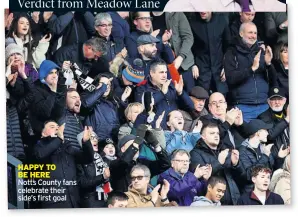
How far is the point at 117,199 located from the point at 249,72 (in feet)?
3.27

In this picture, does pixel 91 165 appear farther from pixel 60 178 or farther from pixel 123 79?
pixel 123 79

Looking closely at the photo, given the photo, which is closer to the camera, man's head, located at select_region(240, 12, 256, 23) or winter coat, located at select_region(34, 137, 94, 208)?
winter coat, located at select_region(34, 137, 94, 208)

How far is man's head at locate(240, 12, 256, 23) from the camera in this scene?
13.6 ft

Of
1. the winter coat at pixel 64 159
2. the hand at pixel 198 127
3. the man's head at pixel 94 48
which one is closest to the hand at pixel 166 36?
A: the man's head at pixel 94 48

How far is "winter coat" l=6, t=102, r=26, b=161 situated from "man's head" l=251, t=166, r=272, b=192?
125 cm

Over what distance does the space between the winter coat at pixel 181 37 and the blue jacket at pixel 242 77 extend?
0.69 feet

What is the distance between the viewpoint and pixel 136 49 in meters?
4.09

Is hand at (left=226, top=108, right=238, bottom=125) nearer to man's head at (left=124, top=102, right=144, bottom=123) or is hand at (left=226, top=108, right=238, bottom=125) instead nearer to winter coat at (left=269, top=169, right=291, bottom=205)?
winter coat at (left=269, top=169, right=291, bottom=205)

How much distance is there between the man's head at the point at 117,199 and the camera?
404 cm

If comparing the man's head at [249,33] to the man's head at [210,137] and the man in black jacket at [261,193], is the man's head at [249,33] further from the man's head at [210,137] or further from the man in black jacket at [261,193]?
Answer: the man in black jacket at [261,193]

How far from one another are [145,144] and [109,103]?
293mm

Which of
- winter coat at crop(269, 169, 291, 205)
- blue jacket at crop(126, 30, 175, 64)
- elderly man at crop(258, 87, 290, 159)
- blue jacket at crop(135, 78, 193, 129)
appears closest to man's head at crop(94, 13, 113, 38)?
blue jacket at crop(126, 30, 175, 64)

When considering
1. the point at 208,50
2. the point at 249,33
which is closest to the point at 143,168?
the point at 208,50

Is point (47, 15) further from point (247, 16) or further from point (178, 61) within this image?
point (247, 16)
